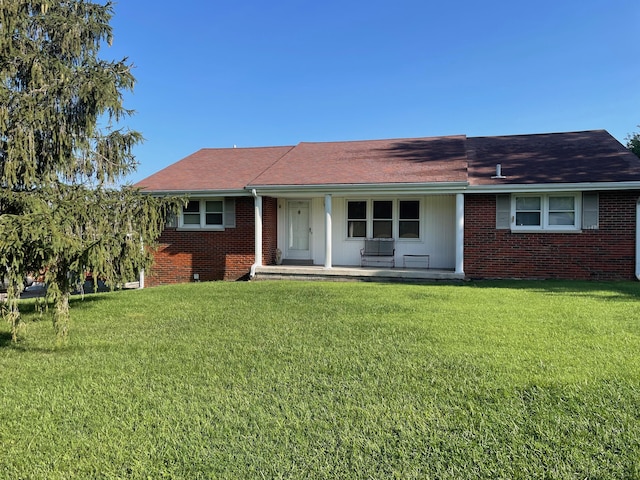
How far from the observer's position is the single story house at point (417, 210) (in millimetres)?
11477

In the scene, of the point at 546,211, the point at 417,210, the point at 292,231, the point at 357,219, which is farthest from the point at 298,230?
the point at 546,211

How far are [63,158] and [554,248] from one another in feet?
37.6

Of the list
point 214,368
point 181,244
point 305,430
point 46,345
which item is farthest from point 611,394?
point 181,244

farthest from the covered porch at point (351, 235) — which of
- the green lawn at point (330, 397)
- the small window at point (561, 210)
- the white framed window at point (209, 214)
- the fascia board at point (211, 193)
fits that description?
the green lawn at point (330, 397)

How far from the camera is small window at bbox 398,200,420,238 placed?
13.5 m

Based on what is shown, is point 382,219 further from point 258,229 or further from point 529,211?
point 529,211

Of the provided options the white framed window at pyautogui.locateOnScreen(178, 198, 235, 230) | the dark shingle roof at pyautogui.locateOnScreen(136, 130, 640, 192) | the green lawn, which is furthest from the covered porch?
the green lawn

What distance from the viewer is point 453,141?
15.7 m

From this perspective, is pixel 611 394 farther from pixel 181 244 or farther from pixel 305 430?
pixel 181 244

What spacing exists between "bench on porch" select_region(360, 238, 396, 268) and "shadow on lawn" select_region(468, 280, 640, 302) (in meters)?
2.92

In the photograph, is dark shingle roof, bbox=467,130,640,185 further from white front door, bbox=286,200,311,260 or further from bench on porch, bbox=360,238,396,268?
white front door, bbox=286,200,311,260

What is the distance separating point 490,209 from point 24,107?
10.7 metres

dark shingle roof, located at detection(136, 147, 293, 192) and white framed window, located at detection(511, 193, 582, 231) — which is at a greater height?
dark shingle roof, located at detection(136, 147, 293, 192)

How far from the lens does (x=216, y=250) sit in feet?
45.1
